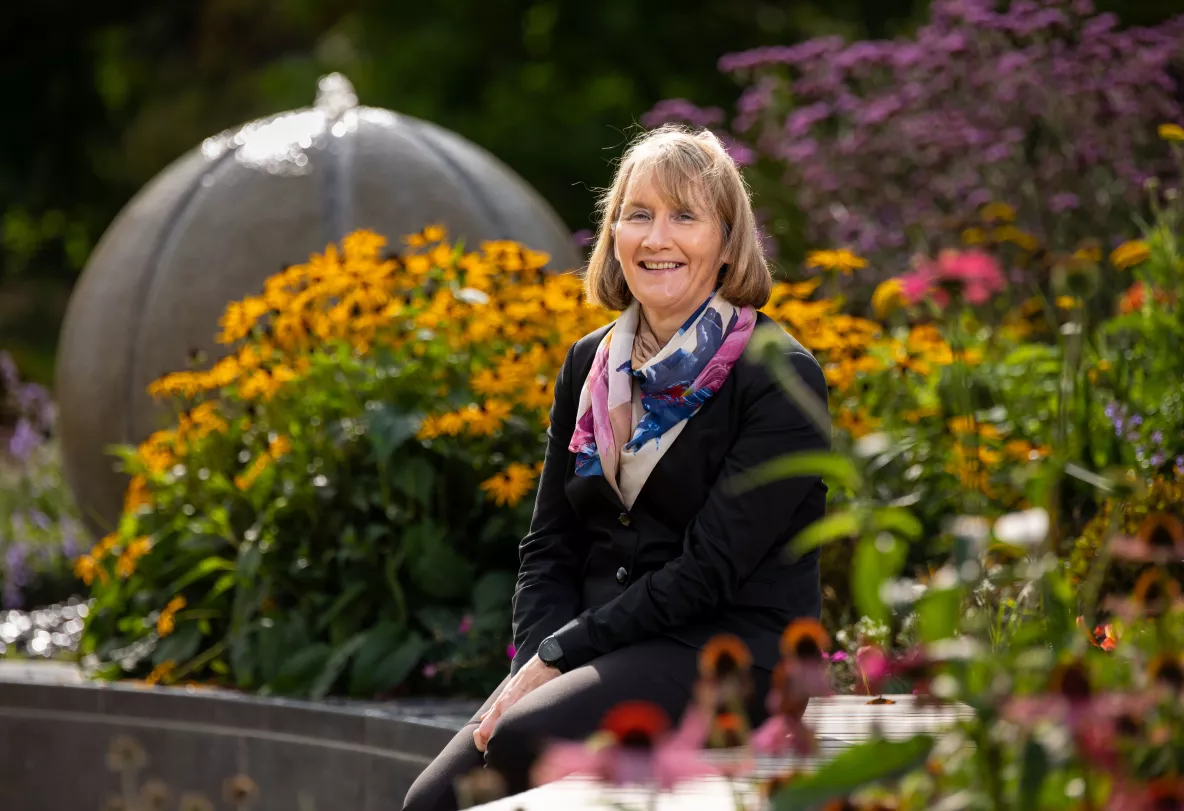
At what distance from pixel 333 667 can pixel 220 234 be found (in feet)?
7.53

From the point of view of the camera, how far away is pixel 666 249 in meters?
3.03

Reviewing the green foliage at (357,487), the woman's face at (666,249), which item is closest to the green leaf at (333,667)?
the green foliage at (357,487)

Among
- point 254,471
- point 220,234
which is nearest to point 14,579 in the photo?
point 220,234

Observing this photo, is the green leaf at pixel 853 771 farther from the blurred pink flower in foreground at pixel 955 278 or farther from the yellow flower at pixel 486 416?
the yellow flower at pixel 486 416

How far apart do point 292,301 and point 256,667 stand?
1.07 meters

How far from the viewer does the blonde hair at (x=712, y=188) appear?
3.03 m

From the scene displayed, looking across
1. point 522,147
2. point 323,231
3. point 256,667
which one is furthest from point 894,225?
point 522,147

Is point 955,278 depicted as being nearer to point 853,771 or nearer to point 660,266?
point 853,771

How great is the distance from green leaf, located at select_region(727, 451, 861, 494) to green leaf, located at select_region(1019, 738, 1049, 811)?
271 mm

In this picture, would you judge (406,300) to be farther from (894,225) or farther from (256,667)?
(894,225)

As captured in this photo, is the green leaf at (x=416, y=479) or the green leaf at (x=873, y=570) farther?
the green leaf at (x=416, y=479)

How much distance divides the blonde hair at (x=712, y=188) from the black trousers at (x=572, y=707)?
0.73m

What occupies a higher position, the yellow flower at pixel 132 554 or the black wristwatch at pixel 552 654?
the black wristwatch at pixel 552 654

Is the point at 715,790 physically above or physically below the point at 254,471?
above
